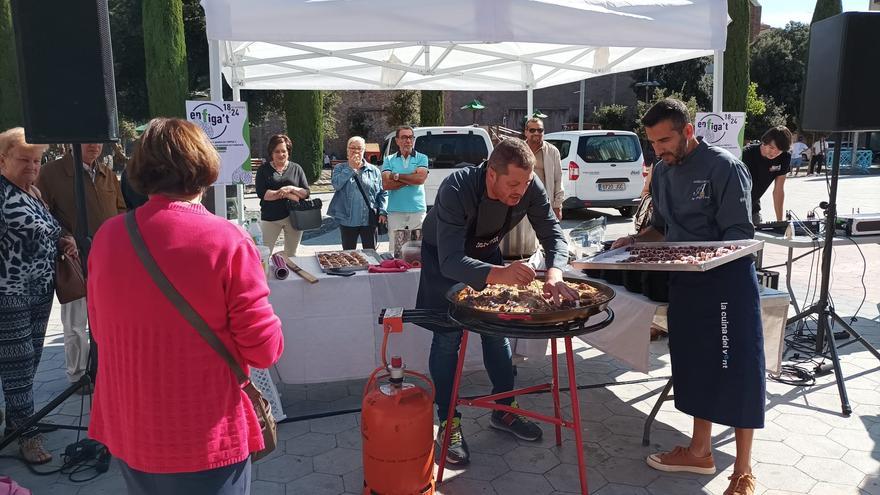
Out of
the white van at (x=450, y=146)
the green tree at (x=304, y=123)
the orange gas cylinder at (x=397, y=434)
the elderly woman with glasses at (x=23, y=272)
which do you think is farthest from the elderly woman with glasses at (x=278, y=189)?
the green tree at (x=304, y=123)

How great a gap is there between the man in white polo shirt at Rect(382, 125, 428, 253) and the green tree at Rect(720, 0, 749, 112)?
50.2ft

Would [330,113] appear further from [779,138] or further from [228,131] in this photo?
[228,131]

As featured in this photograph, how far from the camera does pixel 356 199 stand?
5938 mm

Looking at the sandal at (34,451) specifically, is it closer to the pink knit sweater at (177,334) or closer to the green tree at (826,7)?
the pink knit sweater at (177,334)

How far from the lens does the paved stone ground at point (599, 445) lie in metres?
3.13

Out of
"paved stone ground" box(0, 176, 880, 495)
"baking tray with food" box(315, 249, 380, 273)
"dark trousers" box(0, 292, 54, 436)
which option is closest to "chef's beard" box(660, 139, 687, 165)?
"paved stone ground" box(0, 176, 880, 495)

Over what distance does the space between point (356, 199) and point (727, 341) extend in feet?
12.5

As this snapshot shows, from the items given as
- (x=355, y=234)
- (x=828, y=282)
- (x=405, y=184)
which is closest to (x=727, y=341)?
(x=828, y=282)

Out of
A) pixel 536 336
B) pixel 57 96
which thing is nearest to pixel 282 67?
pixel 57 96

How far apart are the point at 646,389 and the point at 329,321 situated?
2.18 meters

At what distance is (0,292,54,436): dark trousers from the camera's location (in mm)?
3307

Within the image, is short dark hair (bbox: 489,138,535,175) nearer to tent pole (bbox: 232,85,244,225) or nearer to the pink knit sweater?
the pink knit sweater

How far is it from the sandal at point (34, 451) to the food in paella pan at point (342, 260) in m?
1.82

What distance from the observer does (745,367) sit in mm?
2852
